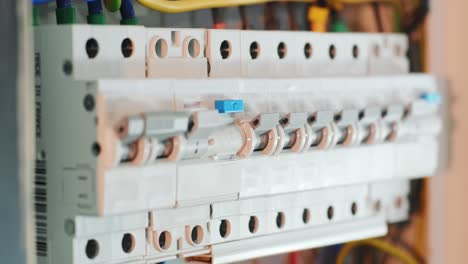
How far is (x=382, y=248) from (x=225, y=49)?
0.43 m

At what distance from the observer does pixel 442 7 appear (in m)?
1.30

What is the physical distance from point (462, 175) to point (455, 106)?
9cm

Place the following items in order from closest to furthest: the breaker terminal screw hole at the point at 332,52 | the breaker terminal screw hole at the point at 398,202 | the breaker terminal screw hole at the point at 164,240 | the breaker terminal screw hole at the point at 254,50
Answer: the breaker terminal screw hole at the point at 164,240, the breaker terminal screw hole at the point at 254,50, the breaker terminal screw hole at the point at 332,52, the breaker terminal screw hole at the point at 398,202

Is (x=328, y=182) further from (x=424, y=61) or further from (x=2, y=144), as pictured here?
(x=2, y=144)

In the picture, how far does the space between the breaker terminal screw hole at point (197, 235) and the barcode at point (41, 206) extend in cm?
16

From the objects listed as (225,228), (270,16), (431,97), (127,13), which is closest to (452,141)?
(431,97)

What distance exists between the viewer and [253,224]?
1.08 meters

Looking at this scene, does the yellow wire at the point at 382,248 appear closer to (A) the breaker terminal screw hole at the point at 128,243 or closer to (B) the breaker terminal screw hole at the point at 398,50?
(B) the breaker terminal screw hole at the point at 398,50

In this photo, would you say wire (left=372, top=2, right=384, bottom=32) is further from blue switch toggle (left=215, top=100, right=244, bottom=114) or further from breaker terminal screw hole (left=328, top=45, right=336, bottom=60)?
blue switch toggle (left=215, top=100, right=244, bottom=114)

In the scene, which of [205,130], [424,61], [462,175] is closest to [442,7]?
[424,61]

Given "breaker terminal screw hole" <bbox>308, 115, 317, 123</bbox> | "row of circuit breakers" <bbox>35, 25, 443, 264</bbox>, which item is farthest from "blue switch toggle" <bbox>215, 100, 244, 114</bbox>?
"breaker terminal screw hole" <bbox>308, 115, 317, 123</bbox>

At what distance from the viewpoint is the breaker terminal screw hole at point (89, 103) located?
88cm

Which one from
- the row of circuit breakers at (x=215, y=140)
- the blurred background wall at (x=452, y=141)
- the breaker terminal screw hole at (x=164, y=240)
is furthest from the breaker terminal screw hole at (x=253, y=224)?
the blurred background wall at (x=452, y=141)

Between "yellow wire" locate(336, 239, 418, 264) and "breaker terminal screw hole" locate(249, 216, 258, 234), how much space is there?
0.28 m
